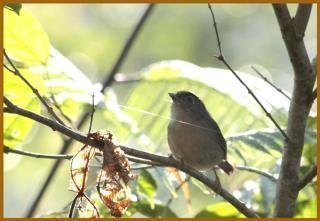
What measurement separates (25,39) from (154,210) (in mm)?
1140

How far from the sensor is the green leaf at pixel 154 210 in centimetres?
389

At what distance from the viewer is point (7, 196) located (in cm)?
916

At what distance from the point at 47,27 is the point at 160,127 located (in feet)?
14.7

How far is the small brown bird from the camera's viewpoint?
477 centimetres

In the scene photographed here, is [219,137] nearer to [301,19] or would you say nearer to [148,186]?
[148,186]

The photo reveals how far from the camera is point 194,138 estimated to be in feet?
16.1

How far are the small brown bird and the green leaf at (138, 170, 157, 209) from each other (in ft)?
2.79

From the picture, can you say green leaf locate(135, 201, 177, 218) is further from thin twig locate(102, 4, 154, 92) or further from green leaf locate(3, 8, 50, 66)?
thin twig locate(102, 4, 154, 92)

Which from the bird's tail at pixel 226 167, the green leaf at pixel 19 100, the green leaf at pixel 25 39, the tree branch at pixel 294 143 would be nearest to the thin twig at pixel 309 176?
the tree branch at pixel 294 143

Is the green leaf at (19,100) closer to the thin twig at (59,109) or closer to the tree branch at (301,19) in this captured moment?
the thin twig at (59,109)

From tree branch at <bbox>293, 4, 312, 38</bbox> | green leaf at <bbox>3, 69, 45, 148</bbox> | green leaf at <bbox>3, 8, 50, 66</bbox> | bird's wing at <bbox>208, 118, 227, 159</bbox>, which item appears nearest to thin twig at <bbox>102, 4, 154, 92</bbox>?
bird's wing at <bbox>208, 118, 227, 159</bbox>

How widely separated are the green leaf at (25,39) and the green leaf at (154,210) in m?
0.93

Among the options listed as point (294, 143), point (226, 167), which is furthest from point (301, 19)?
point (226, 167)

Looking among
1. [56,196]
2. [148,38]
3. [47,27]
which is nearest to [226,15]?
[148,38]
